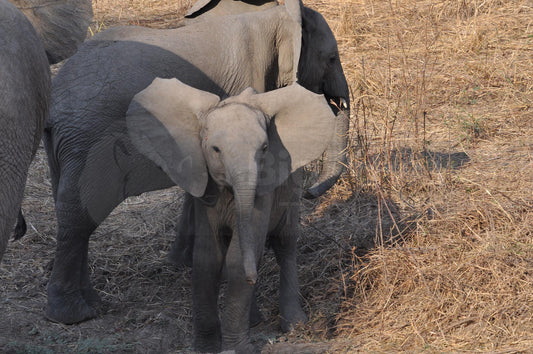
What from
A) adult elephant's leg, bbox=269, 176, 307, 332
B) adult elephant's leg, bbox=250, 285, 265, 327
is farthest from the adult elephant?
adult elephant's leg, bbox=250, 285, 265, 327

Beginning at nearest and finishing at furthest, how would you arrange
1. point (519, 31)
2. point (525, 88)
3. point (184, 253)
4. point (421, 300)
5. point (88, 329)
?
point (421, 300) → point (88, 329) → point (184, 253) → point (525, 88) → point (519, 31)

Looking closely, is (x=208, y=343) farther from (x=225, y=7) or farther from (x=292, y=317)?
(x=225, y=7)

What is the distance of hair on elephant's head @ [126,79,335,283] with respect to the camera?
3.00 m

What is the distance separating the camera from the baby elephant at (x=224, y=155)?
3.09m

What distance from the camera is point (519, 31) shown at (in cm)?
682

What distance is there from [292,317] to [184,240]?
3.25 feet

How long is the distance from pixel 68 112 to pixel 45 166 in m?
2.48

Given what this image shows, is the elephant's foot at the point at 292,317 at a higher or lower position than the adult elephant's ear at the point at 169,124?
lower

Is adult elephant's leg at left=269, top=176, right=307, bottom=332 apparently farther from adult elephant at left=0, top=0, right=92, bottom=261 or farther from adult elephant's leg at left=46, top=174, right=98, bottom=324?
adult elephant at left=0, top=0, right=92, bottom=261

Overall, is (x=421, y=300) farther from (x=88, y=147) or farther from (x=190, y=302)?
(x=88, y=147)

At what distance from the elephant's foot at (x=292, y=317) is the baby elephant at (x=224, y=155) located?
0.36 m

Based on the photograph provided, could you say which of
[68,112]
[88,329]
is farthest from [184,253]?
[68,112]

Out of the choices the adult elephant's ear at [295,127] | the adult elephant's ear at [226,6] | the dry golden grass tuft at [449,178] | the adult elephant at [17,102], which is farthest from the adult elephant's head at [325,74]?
the adult elephant at [17,102]

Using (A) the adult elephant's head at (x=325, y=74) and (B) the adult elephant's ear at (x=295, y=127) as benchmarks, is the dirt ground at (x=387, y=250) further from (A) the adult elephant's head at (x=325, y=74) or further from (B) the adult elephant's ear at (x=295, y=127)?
(B) the adult elephant's ear at (x=295, y=127)
